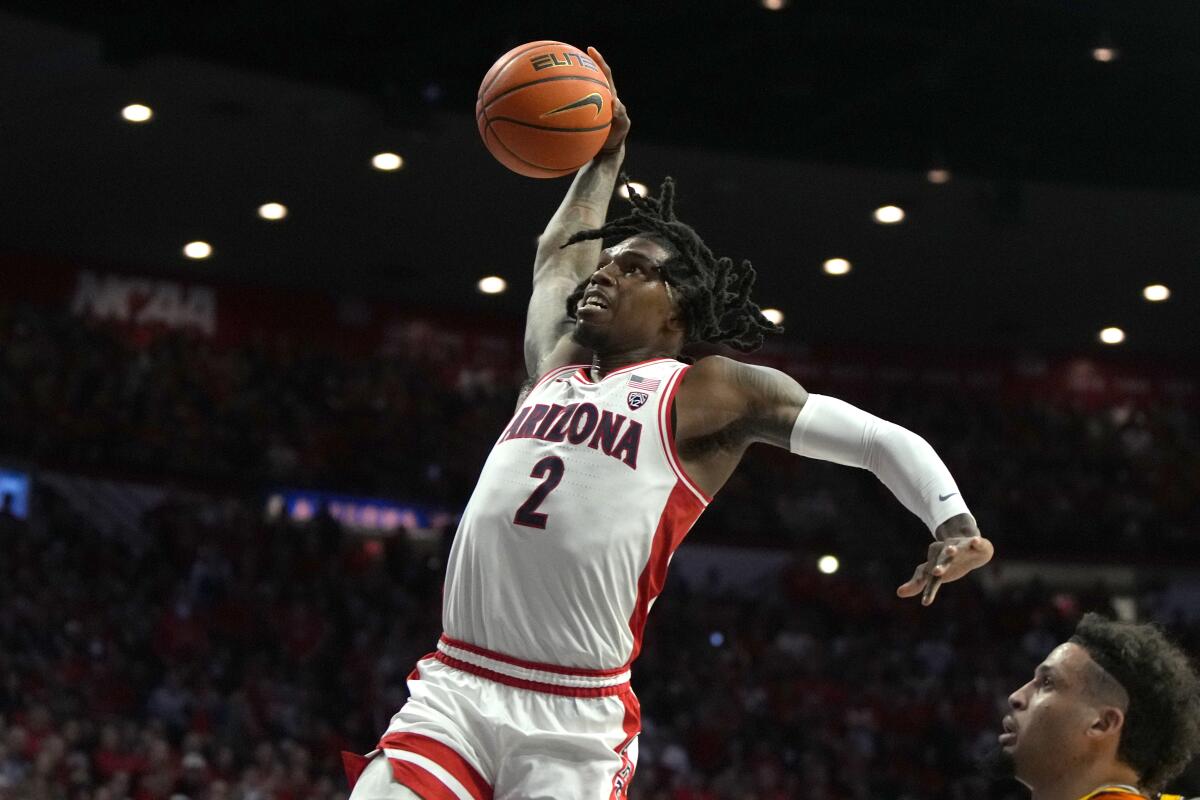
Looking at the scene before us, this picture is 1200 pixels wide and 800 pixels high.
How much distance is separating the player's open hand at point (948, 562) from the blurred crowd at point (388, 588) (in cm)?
774

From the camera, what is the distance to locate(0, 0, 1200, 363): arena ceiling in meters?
12.6

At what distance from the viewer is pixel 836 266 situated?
1691 cm

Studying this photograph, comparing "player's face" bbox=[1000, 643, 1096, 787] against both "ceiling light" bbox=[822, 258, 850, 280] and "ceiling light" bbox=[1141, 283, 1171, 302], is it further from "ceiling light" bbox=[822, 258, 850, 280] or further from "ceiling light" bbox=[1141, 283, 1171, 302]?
"ceiling light" bbox=[1141, 283, 1171, 302]

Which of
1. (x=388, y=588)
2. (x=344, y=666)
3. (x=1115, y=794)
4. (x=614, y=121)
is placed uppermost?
(x=388, y=588)

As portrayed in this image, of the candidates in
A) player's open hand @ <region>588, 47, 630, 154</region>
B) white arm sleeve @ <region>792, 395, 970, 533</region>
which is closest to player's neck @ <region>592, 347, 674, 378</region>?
white arm sleeve @ <region>792, 395, 970, 533</region>

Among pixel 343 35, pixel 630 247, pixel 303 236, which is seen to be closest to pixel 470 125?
pixel 343 35

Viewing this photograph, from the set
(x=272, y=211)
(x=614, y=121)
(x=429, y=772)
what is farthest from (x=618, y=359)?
(x=272, y=211)

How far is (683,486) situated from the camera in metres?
3.82

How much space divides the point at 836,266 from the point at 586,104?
41.6 ft

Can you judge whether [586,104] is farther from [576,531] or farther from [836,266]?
[836,266]

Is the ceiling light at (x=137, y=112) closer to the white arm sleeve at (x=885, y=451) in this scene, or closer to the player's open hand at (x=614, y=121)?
the player's open hand at (x=614, y=121)

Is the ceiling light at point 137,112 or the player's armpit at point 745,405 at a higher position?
the ceiling light at point 137,112

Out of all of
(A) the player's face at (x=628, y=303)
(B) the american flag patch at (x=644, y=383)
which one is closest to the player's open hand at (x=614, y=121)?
(A) the player's face at (x=628, y=303)

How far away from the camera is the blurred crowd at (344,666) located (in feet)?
36.1
